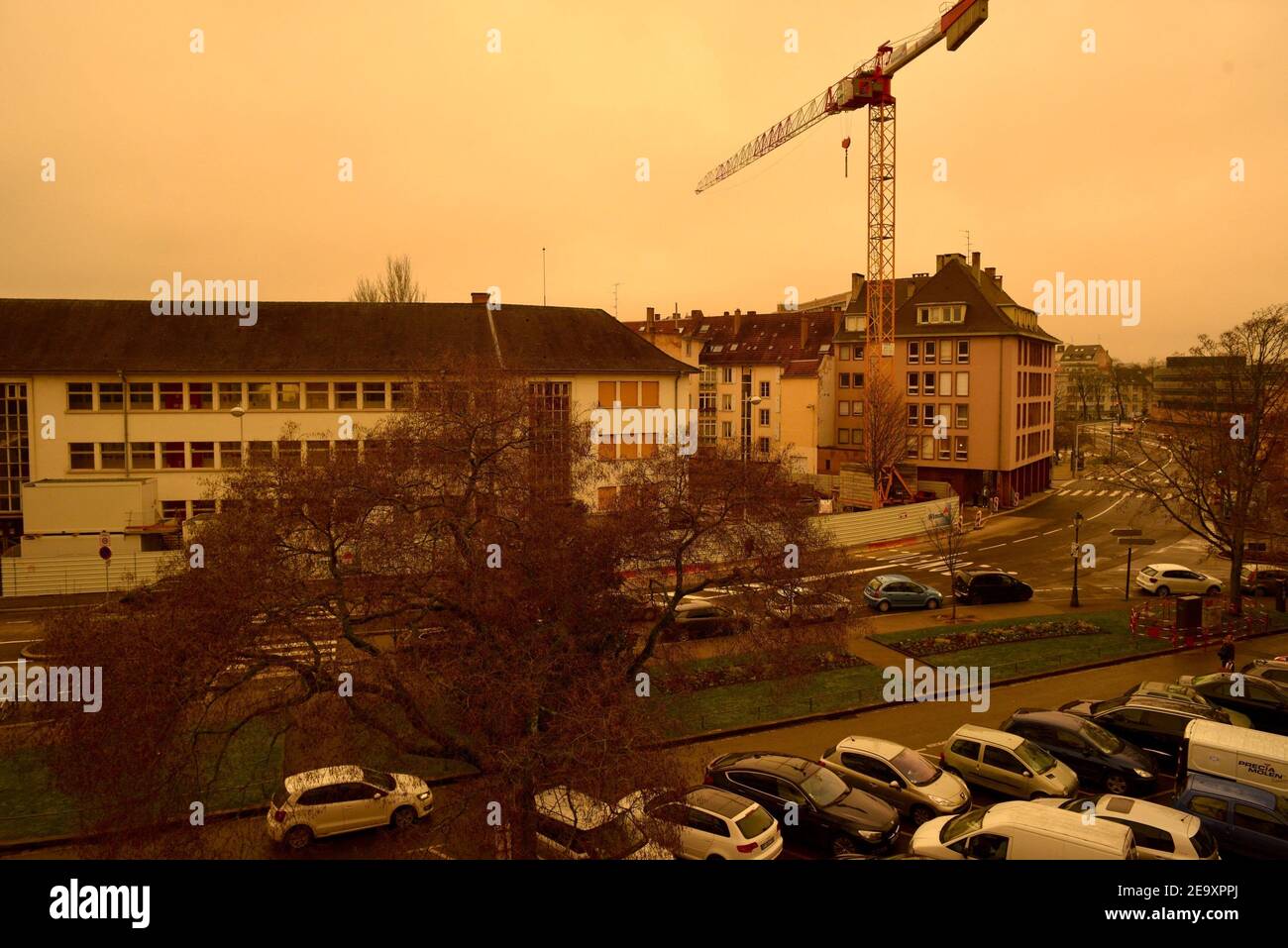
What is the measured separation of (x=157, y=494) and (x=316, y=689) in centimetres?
3040

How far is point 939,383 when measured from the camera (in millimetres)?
52312

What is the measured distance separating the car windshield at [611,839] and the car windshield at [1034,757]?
7.72 metres

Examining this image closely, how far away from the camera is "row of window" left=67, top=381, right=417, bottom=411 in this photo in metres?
36.4

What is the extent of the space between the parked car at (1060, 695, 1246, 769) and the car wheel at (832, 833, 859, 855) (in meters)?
6.46

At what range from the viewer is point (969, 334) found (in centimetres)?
5038

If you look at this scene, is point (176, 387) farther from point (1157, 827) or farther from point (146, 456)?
point (1157, 827)

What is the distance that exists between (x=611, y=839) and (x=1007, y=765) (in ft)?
25.9

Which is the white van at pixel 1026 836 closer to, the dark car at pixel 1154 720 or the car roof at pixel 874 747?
the car roof at pixel 874 747

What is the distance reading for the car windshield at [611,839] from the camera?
8938 mm

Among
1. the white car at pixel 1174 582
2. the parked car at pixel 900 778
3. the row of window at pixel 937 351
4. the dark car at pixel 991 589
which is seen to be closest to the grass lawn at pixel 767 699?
the parked car at pixel 900 778

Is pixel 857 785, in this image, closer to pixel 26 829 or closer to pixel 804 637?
pixel 804 637

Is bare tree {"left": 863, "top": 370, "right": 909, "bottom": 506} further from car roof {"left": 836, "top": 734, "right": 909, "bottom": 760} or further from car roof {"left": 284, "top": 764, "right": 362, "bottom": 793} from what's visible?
car roof {"left": 284, "top": 764, "right": 362, "bottom": 793}

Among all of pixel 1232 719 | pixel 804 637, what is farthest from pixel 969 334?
pixel 804 637

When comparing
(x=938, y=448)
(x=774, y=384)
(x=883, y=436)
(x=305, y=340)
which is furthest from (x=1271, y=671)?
(x=774, y=384)
